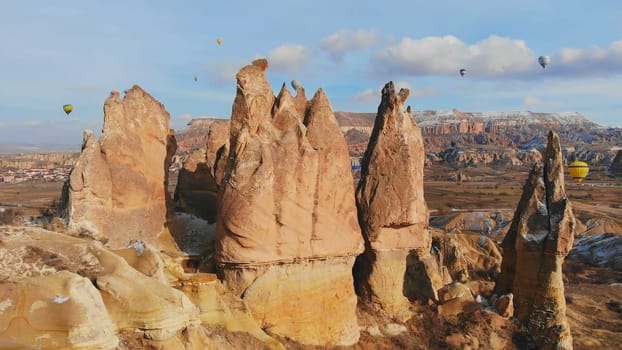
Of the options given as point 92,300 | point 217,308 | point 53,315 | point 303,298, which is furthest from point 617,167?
point 53,315

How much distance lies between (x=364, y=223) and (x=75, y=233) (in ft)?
27.4

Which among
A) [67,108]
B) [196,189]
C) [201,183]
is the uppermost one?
[67,108]

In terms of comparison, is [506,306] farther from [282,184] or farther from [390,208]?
[282,184]

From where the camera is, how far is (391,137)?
55.9ft

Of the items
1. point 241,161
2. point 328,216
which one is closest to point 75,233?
point 241,161

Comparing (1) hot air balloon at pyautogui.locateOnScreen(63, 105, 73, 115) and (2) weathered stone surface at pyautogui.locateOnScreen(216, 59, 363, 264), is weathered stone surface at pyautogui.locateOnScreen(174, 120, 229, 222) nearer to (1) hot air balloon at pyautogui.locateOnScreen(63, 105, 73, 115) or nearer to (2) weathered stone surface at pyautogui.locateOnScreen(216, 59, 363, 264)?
(2) weathered stone surface at pyautogui.locateOnScreen(216, 59, 363, 264)

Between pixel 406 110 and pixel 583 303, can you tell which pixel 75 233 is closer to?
pixel 406 110

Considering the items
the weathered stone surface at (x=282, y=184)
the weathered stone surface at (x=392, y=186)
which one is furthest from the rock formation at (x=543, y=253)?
the weathered stone surface at (x=282, y=184)

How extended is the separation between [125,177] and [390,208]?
793 centimetres

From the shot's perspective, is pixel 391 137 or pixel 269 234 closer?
pixel 269 234

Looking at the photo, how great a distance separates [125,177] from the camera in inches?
579

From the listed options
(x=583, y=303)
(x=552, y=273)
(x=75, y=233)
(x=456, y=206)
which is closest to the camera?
(x=75, y=233)

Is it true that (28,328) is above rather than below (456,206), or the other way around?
above

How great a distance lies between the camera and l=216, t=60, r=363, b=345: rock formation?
1336 centimetres
